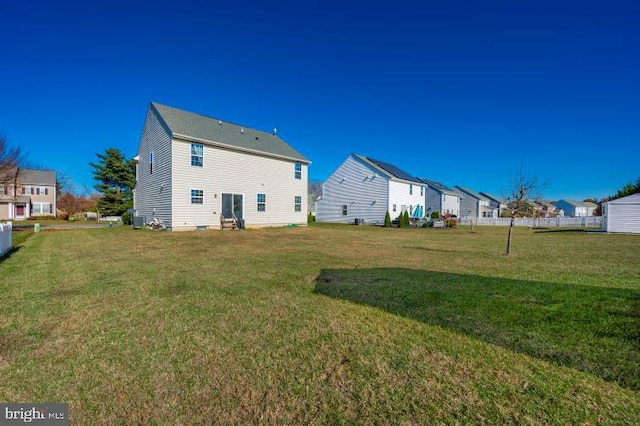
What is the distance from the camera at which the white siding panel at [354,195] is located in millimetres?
28998

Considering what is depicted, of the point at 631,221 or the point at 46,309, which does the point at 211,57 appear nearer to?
the point at 46,309

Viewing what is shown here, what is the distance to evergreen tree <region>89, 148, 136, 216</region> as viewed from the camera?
32.7 meters

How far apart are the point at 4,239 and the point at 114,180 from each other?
29664 mm

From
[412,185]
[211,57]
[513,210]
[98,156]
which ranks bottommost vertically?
[513,210]

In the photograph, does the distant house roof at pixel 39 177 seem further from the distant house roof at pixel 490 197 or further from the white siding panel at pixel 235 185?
the distant house roof at pixel 490 197

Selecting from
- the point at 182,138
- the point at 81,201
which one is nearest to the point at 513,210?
the point at 182,138

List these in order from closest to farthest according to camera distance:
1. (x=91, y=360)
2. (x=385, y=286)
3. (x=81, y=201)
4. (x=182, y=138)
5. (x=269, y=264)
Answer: (x=91, y=360) < (x=385, y=286) < (x=269, y=264) < (x=182, y=138) < (x=81, y=201)

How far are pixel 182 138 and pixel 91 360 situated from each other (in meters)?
15.8

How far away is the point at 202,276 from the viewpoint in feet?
20.3

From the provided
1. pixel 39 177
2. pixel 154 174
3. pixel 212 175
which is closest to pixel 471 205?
pixel 212 175

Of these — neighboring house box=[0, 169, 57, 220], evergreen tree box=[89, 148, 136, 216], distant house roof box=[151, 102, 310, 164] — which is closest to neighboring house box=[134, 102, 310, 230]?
distant house roof box=[151, 102, 310, 164]

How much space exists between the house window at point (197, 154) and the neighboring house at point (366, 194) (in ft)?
55.0

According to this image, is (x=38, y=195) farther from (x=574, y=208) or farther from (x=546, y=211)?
(x=574, y=208)

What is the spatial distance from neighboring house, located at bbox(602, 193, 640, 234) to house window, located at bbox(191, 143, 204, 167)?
28431mm
